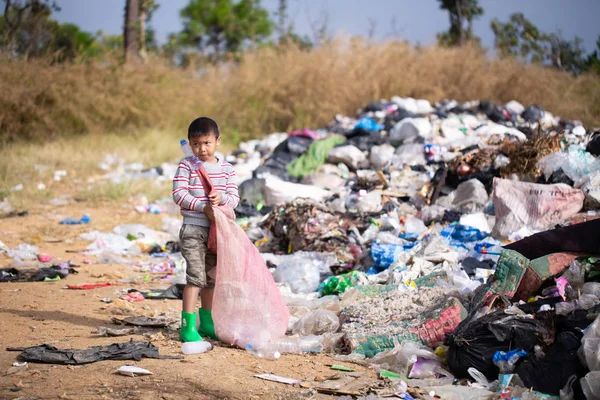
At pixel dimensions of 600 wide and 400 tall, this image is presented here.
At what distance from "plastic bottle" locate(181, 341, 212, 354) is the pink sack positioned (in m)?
0.16

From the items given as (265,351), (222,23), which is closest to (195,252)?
(265,351)

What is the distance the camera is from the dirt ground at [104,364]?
254cm

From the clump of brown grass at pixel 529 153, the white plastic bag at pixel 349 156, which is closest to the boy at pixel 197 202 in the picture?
the clump of brown grass at pixel 529 153

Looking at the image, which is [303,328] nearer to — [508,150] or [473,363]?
[473,363]

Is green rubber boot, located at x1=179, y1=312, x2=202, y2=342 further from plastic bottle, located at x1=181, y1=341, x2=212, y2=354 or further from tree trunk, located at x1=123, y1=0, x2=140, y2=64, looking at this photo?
tree trunk, located at x1=123, y1=0, x2=140, y2=64

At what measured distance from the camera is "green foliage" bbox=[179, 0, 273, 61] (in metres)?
35.1

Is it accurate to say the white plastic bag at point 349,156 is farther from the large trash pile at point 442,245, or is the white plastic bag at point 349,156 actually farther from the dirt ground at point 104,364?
the dirt ground at point 104,364

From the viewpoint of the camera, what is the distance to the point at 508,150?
21.7 ft

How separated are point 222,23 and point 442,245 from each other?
32.3 meters

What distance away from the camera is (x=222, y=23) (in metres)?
35.1

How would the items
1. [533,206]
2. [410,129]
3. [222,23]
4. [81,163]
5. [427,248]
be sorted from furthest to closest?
[222,23] → [81,163] → [410,129] → [533,206] → [427,248]

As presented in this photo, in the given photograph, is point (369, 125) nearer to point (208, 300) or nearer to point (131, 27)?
point (208, 300)

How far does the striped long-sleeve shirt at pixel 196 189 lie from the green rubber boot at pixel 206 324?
527 mm

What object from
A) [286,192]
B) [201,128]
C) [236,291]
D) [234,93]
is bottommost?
[236,291]
